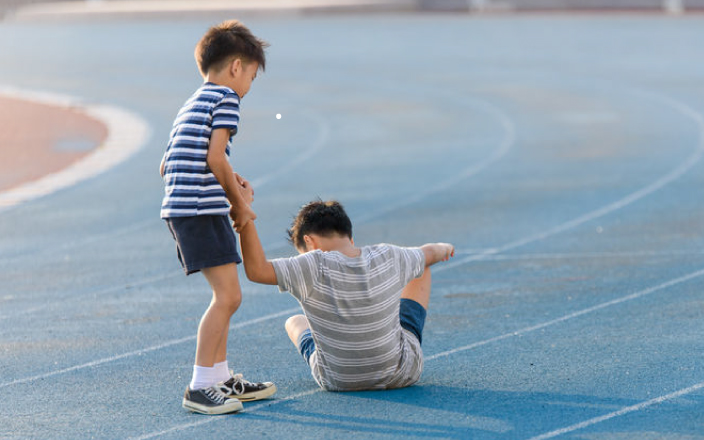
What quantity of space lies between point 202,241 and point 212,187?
26 centimetres

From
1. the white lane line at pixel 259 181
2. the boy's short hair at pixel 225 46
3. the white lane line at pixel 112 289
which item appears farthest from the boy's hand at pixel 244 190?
the white lane line at pixel 259 181

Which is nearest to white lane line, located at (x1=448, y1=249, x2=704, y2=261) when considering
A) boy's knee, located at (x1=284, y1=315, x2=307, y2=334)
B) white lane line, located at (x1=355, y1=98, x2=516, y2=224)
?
white lane line, located at (x1=355, y1=98, x2=516, y2=224)

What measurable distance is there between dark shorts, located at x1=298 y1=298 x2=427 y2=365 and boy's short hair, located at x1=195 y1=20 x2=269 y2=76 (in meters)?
1.55

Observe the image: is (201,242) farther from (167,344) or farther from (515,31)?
(515,31)

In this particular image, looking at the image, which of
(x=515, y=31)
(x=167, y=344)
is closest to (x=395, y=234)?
(x=167, y=344)

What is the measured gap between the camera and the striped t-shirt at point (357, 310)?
551cm

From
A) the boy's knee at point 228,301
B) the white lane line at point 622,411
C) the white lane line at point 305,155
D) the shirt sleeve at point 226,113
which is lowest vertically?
the white lane line at point 305,155

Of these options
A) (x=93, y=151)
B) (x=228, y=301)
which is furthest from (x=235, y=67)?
(x=93, y=151)

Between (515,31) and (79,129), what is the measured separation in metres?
19.8

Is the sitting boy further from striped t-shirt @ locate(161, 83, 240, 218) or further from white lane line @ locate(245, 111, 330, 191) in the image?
white lane line @ locate(245, 111, 330, 191)

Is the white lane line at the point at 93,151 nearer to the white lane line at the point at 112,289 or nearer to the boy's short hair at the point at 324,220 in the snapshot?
the white lane line at the point at 112,289

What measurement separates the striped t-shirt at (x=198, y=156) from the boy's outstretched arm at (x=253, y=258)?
0.18 m

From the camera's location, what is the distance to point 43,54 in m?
36.9

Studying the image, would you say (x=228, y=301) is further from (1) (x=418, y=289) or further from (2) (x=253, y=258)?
(1) (x=418, y=289)
